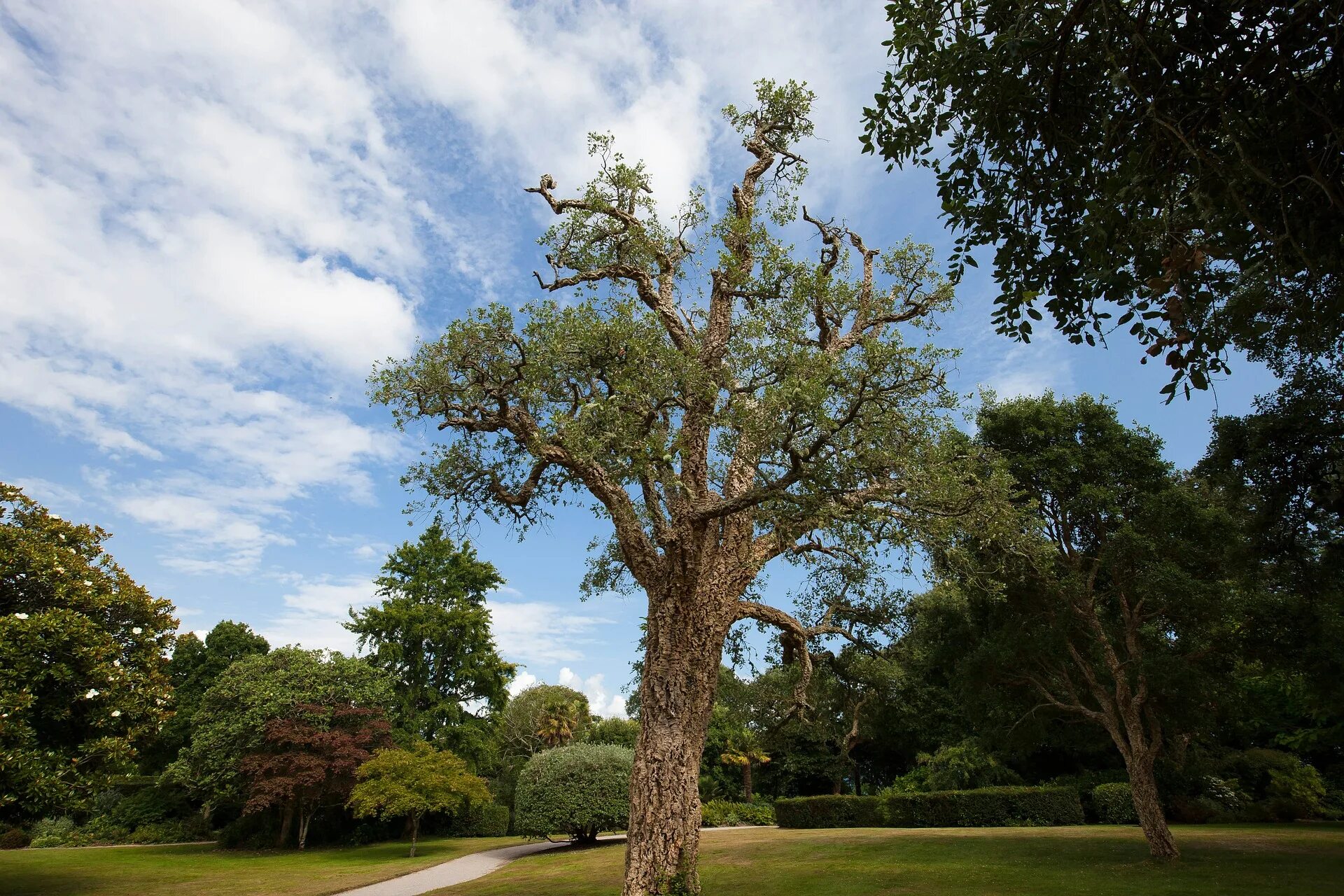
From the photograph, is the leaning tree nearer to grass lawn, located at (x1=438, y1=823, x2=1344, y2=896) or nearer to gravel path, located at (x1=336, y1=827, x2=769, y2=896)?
grass lawn, located at (x1=438, y1=823, x2=1344, y2=896)

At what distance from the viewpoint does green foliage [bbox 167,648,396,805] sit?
89.8ft

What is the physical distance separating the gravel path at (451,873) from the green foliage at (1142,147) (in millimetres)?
17559

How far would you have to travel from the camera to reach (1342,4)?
319 cm

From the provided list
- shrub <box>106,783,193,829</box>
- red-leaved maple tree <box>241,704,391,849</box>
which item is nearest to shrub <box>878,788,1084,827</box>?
red-leaved maple tree <box>241,704,391,849</box>

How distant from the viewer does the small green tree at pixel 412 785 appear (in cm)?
2452

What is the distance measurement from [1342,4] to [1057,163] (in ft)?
6.27

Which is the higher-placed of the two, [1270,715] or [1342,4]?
[1342,4]

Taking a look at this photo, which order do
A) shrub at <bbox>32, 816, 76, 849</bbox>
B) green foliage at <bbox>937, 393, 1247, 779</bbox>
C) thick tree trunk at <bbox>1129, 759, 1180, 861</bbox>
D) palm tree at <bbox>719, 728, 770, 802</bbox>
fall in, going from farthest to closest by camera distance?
palm tree at <bbox>719, 728, 770, 802</bbox>, shrub at <bbox>32, 816, 76, 849</bbox>, green foliage at <bbox>937, 393, 1247, 779</bbox>, thick tree trunk at <bbox>1129, 759, 1180, 861</bbox>

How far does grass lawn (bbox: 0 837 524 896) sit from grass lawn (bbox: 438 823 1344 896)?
4381mm

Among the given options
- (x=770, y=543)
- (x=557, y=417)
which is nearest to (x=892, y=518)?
(x=770, y=543)

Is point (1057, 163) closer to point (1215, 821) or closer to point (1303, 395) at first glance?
point (1303, 395)

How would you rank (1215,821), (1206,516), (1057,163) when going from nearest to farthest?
(1057,163)
(1206,516)
(1215,821)

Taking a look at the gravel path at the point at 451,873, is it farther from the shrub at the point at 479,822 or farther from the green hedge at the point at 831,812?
the green hedge at the point at 831,812

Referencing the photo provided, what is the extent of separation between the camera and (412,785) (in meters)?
25.1
